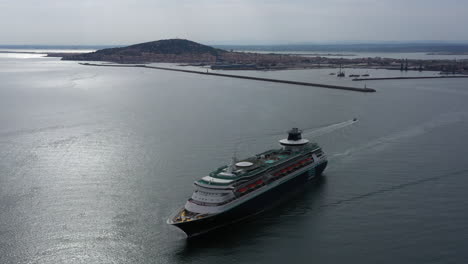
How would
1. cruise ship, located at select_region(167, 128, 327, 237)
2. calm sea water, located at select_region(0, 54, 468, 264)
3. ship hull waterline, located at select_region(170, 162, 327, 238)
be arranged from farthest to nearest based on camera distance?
cruise ship, located at select_region(167, 128, 327, 237) → ship hull waterline, located at select_region(170, 162, 327, 238) → calm sea water, located at select_region(0, 54, 468, 264)

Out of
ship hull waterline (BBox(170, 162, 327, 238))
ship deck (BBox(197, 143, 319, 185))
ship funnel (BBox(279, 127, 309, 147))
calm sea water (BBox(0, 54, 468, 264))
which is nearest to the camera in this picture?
calm sea water (BBox(0, 54, 468, 264))

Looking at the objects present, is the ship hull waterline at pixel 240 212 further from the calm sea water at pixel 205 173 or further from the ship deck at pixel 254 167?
the ship deck at pixel 254 167

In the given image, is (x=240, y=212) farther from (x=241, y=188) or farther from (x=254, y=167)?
(x=254, y=167)

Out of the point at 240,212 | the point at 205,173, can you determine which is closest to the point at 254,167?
the point at 240,212

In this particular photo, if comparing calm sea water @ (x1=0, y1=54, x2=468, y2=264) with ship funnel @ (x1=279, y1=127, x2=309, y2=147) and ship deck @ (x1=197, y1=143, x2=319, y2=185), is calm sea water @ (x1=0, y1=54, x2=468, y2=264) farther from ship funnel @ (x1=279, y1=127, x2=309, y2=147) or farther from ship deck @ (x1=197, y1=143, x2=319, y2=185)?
ship funnel @ (x1=279, y1=127, x2=309, y2=147)

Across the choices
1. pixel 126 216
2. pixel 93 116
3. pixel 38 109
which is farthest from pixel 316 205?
pixel 38 109

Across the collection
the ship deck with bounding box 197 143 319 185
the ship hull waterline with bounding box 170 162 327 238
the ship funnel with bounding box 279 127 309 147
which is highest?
the ship funnel with bounding box 279 127 309 147

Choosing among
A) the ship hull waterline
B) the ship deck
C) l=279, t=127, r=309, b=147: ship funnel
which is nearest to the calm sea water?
the ship hull waterline
